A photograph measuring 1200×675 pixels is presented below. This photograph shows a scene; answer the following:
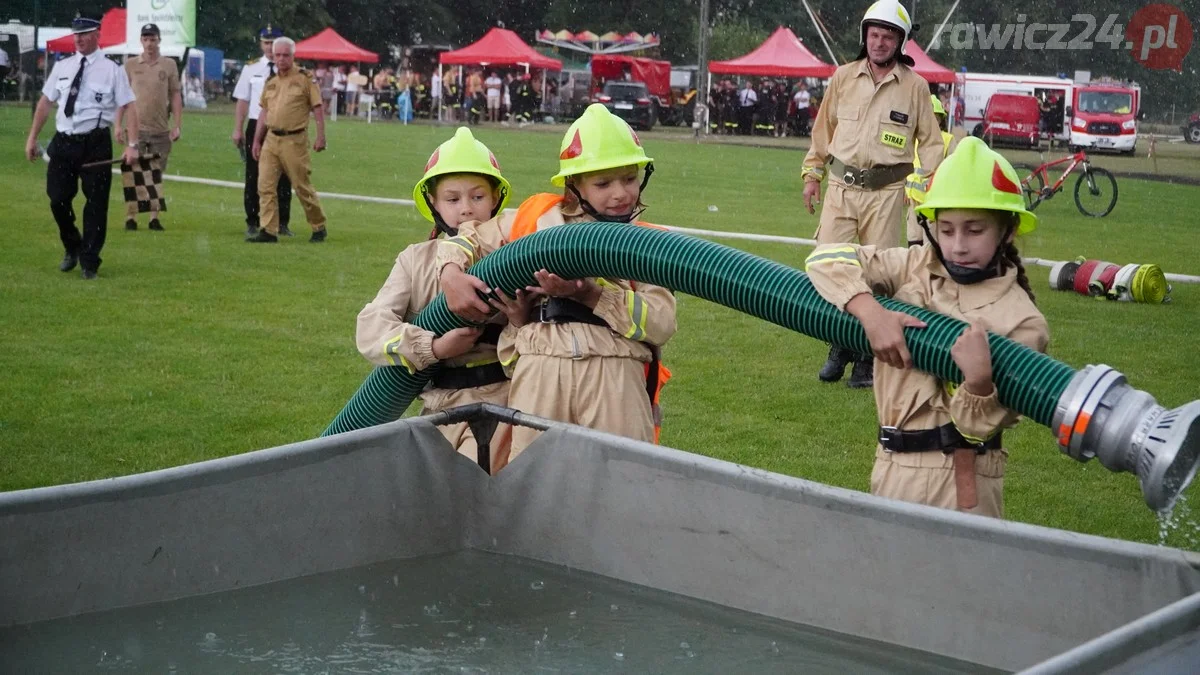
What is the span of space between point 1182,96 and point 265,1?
129ft

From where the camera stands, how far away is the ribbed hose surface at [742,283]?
370 cm

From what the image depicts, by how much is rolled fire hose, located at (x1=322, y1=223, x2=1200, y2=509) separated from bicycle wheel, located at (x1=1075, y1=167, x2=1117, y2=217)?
1884cm

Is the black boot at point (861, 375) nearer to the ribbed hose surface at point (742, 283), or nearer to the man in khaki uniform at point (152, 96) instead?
the ribbed hose surface at point (742, 283)

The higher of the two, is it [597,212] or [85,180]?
[597,212]

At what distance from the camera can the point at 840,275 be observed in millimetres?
3949

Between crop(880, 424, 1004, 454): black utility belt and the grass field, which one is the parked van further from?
crop(880, 424, 1004, 454): black utility belt

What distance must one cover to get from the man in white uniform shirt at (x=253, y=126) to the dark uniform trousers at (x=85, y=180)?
10.2ft

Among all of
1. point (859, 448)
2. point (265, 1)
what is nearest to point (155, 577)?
point (859, 448)

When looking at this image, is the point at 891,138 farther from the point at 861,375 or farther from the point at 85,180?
the point at 85,180

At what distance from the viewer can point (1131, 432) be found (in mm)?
3432

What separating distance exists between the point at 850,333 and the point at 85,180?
987cm

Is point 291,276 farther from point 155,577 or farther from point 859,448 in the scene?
point 155,577

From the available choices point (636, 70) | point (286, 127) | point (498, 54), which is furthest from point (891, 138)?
point (636, 70)

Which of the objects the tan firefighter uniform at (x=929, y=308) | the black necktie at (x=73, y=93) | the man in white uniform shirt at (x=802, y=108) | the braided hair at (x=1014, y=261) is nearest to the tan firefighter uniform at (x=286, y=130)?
the black necktie at (x=73, y=93)
